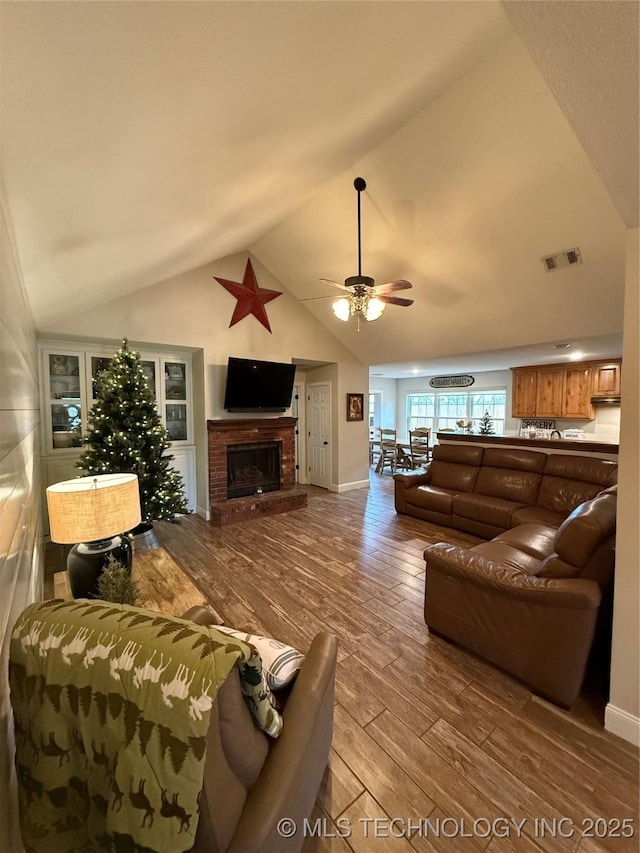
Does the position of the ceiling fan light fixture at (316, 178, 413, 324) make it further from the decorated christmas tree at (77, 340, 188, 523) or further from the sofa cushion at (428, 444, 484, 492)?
the sofa cushion at (428, 444, 484, 492)

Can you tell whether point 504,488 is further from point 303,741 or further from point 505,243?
point 303,741

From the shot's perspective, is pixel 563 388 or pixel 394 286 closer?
pixel 394 286

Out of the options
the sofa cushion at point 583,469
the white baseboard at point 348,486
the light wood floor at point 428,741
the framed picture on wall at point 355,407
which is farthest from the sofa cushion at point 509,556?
the framed picture on wall at point 355,407

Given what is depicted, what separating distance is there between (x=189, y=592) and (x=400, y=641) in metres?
1.40

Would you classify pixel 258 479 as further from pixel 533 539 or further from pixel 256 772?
pixel 256 772


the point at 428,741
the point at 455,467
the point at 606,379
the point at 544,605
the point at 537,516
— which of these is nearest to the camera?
the point at 428,741

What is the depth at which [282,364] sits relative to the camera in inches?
192

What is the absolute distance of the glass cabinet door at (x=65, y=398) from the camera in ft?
12.5

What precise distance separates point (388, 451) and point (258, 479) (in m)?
3.59

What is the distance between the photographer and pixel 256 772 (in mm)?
853

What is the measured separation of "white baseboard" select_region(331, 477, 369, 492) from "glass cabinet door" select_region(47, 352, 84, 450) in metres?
3.89

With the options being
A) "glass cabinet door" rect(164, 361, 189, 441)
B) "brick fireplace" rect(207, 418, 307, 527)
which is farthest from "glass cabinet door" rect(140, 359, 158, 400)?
"brick fireplace" rect(207, 418, 307, 527)

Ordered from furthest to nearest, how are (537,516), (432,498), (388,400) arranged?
(388,400), (432,498), (537,516)

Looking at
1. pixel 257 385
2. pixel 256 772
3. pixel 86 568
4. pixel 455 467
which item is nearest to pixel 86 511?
pixel 86 568
